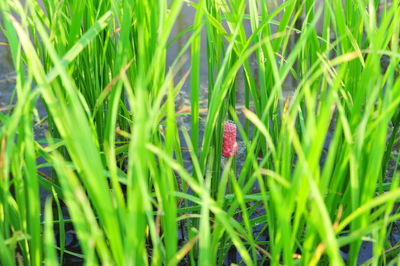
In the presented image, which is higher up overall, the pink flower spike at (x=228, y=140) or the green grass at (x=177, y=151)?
the green grass at (x=177, y=151)

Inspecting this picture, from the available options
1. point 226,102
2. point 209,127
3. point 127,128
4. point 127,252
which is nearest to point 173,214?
point 127,252

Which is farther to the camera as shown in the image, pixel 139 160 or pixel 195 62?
pixel 195 62

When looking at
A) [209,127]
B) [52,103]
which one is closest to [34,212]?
[52,103]

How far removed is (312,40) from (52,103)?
667mm

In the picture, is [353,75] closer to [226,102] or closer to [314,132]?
[226,102]

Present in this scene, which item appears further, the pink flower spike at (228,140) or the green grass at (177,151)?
the pink flower spike at (228,140)

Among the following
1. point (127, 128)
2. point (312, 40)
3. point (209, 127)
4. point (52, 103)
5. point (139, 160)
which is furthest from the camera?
point (127, 128)

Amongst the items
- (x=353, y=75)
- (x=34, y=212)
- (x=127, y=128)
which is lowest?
(x=127, y=128)

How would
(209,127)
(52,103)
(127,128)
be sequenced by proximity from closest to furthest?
1. (52,103)
2. (209,127)
3. (127,128)

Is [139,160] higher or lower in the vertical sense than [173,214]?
higher

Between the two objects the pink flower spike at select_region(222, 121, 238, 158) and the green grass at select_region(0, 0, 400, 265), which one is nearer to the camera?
the green grass at select_region(0, 0, 400, 265)

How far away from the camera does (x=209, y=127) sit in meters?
1.04

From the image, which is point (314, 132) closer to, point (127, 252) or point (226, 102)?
point (127, 252)

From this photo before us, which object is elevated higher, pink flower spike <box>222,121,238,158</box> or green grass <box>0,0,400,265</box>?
green grass <box>0,0,400,265</box>
